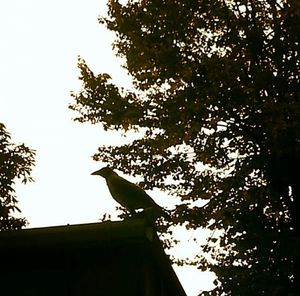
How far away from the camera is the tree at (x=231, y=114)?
11.4 metres

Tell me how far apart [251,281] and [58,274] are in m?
8.03

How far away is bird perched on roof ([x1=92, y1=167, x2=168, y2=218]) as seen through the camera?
4566 mm

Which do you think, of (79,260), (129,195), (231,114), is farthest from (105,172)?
(231,114)

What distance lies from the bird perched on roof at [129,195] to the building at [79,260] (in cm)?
37

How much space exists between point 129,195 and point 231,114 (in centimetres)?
786

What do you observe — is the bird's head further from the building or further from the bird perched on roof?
the building

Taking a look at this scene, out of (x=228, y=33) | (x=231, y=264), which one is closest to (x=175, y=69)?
(x=228, y=33)

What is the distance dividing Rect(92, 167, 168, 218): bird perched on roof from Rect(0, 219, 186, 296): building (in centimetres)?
37

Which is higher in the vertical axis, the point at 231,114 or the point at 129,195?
the point at 231,114

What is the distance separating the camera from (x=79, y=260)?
4.39 m

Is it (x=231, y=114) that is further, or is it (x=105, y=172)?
(x=231, y=114)

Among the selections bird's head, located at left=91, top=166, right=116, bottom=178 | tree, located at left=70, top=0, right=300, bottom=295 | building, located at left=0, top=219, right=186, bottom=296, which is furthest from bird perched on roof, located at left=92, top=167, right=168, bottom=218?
tree, located at left=70, top=0, right=300, bottom=295

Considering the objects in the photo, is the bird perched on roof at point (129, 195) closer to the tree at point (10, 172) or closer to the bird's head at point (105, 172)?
the bird's head at point (105, 172)

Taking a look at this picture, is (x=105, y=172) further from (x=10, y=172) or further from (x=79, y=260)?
(x=10, y=172)
